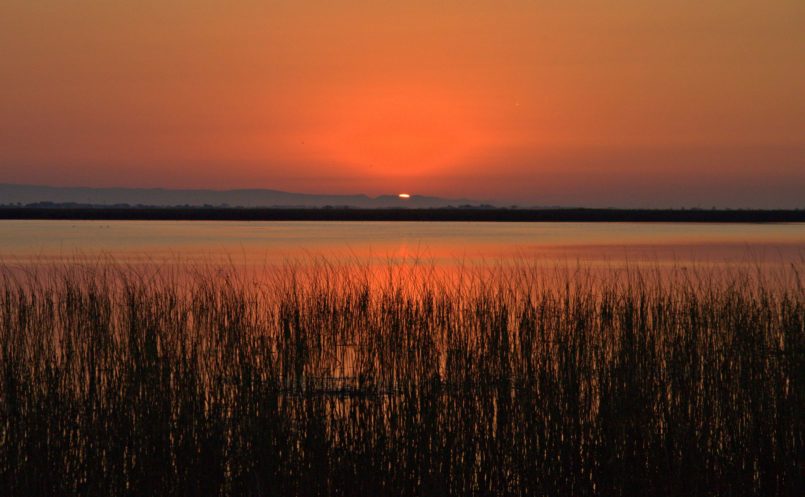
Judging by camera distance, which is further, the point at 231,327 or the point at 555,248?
the point at 555,248

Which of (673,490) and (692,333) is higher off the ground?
(692,333)

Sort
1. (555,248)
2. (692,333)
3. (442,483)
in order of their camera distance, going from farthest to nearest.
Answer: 1. (555,248)
2. (692,333)
3. (442,483)

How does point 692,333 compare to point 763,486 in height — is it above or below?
above

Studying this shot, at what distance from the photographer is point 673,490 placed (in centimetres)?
596

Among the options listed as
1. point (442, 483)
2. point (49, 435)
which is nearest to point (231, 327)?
point (49, 435)

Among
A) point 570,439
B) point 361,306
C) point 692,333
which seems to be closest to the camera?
point 570,439

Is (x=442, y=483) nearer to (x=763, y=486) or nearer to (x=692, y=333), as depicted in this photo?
(x=763, y=486)

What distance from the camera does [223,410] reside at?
6773mm

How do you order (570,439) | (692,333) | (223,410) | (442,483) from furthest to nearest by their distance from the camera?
1. (692,333)
2. (223,410)
3. (570,439)
4. (442,483)

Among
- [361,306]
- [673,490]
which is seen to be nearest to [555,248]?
[361,306]

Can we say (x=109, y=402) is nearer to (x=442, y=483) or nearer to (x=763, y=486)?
(x=442, y=483)

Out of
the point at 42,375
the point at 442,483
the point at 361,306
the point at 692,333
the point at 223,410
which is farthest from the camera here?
the point at 361,306

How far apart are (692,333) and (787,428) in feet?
7.41

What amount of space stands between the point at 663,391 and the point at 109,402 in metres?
3.99
